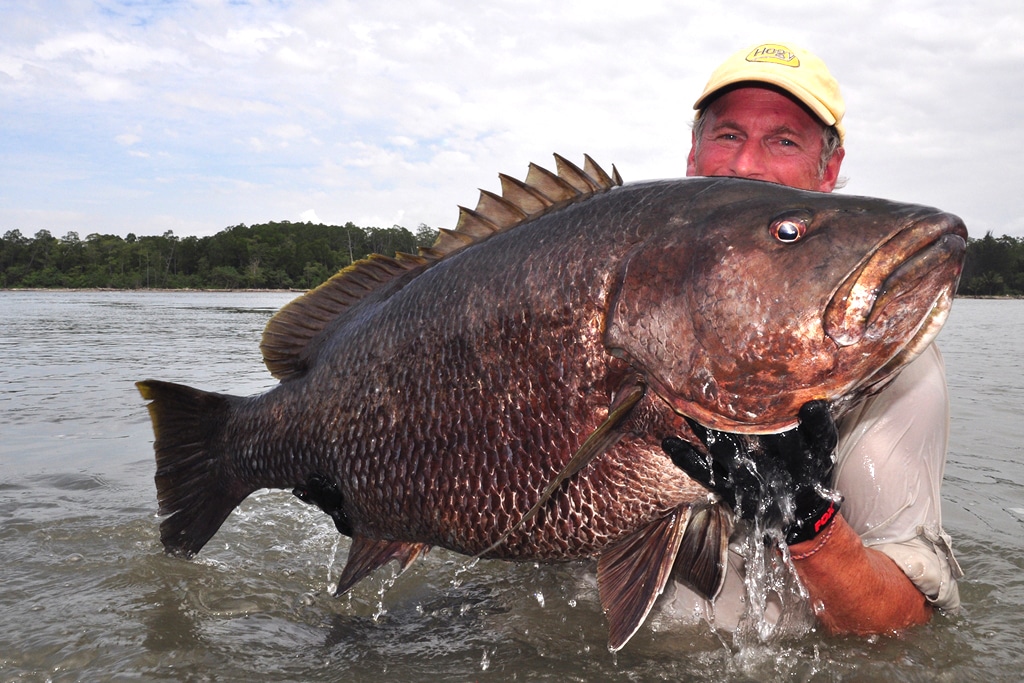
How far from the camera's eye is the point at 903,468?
9.18ft

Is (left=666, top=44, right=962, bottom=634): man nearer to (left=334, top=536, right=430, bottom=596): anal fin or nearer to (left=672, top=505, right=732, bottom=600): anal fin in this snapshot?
(left=672, top=505, right=732, bottom=600): anal fin

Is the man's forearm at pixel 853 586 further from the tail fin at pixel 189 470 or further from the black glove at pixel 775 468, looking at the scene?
the tail fin at pixel 189 470

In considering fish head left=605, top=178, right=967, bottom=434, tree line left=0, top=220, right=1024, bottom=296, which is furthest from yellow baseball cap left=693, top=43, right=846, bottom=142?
tree line left=0, top=220, right=1024, bottom=296

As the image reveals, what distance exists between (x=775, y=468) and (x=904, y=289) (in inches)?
25.4

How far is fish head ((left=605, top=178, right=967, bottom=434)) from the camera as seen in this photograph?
1.80 metres

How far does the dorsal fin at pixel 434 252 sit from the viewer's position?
264cm

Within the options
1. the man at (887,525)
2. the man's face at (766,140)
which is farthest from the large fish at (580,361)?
the man's face at (766,140)

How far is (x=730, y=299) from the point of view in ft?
6.39

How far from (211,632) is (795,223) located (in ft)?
9.29

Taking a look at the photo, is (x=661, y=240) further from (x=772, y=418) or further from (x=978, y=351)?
(x=978, y=351)

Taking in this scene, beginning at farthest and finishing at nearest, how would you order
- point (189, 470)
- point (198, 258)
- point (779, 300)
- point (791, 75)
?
1. point (198, 258)
2. point (791, 75)
3. point (189, 470)
4. point (779, 300)

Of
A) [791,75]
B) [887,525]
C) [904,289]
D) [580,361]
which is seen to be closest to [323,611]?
[580,361]

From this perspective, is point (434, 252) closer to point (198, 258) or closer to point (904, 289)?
point (904, 289)

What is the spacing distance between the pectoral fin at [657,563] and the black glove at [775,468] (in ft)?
0.45
